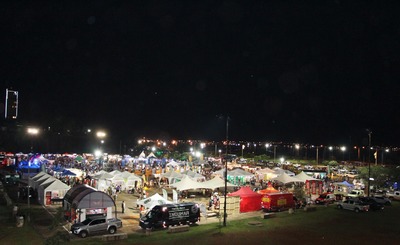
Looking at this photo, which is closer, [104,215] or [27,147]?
[104,215]

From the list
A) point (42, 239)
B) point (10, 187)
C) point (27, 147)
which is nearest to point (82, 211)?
point (42, 239)

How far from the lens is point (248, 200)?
2678 centimetres

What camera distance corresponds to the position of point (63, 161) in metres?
53.3

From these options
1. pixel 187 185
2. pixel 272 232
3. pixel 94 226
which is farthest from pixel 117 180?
pixel 272 232

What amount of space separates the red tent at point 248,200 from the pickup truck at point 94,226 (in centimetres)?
1025

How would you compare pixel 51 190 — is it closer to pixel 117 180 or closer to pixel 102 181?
pixel 102 181

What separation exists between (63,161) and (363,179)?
138 feet

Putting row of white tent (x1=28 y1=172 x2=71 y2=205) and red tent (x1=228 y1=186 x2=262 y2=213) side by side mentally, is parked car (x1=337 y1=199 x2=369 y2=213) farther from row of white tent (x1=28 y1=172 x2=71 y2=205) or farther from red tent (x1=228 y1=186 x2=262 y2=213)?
row of white tent (x1=28 y1=172 x2=71 y2=205)

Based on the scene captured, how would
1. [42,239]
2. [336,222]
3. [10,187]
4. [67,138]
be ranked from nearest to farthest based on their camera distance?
1. [42,239]
2. [336,222]
3. [10,187]
4. [67,138]

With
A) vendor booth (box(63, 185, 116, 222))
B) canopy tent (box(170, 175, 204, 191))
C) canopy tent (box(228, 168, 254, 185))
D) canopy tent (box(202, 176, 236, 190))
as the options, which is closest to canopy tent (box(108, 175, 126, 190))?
canopy tent (box(170, 175, 204, 191))

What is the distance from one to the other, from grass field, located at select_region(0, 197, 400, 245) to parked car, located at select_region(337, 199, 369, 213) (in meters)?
1.85

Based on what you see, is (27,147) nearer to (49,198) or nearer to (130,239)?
(49,198)

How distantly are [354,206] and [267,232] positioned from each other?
1147 cm

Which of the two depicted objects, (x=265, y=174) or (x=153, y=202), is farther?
(x=265, y=174)
